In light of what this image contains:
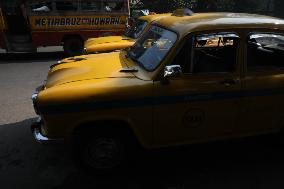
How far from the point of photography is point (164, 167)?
16.1 ft

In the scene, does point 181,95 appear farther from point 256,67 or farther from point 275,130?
point 275,130

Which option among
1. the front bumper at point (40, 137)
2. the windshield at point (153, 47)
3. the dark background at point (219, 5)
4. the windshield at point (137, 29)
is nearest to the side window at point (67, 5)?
the windshield at point (137, 29)

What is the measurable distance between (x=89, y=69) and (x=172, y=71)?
49.4 inches

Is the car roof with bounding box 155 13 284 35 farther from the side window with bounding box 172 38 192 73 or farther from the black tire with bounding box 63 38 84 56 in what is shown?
the black tire with bounding box 63 38 84 56

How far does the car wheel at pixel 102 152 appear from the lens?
14.8 ft

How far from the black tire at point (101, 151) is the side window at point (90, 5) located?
9.65 m

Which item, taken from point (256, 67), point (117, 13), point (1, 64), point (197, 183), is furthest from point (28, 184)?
point (117, 13)

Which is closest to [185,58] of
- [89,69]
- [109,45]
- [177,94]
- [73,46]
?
[177,94]

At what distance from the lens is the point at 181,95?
176 inches

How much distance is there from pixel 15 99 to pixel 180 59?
14.9 ft

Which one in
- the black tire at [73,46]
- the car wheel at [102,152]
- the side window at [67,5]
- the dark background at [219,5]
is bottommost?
the dark background at [219,5]

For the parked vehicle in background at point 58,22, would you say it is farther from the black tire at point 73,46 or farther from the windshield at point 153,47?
the windshield at point 153,47

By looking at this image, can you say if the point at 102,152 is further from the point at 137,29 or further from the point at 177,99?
the point at 137,29

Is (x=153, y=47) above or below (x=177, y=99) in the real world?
above
